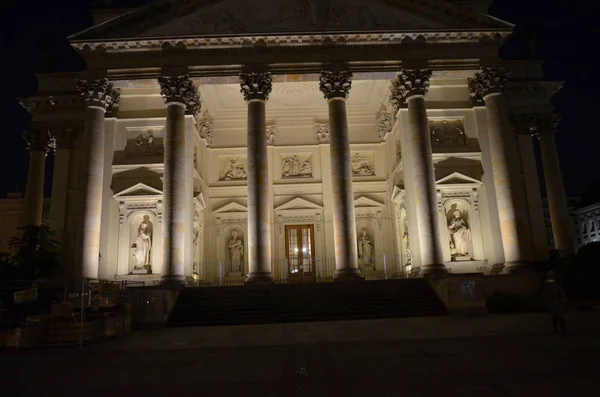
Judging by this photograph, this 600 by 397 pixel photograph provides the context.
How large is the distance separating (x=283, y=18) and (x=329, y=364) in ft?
65.2

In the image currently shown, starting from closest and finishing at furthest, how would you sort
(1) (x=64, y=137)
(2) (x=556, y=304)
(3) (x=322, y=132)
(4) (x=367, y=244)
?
(2) (x=556, y=304) → (1) (x=64, y=137) → (4) (x=367, y=244) → (3) (x=322, y=132)

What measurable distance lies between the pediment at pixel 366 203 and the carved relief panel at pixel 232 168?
7333 millimetres

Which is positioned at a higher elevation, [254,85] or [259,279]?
[254,85]

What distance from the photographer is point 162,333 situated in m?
15.2

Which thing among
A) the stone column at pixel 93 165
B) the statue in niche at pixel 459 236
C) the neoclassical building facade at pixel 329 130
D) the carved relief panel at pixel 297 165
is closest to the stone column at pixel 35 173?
the neoclassical building facade at pixel 329 130

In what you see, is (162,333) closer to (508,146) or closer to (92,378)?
(92,378)

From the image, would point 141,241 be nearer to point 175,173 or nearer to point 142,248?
point 142,248

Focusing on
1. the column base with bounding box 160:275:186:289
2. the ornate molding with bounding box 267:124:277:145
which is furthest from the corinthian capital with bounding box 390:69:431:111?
the column base with bounding box 160:275:186:289

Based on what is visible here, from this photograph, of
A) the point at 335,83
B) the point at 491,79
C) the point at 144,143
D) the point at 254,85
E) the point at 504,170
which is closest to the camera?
the point at 504,170

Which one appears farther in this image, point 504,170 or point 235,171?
point 235,171

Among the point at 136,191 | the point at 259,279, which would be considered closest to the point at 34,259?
the point at 136,191

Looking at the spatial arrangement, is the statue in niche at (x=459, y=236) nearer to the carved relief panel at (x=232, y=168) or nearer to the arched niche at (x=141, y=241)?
the carved relief panel at (x=232, y=168)

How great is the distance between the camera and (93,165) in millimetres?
22781

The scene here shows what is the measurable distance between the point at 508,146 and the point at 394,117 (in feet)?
22.0
